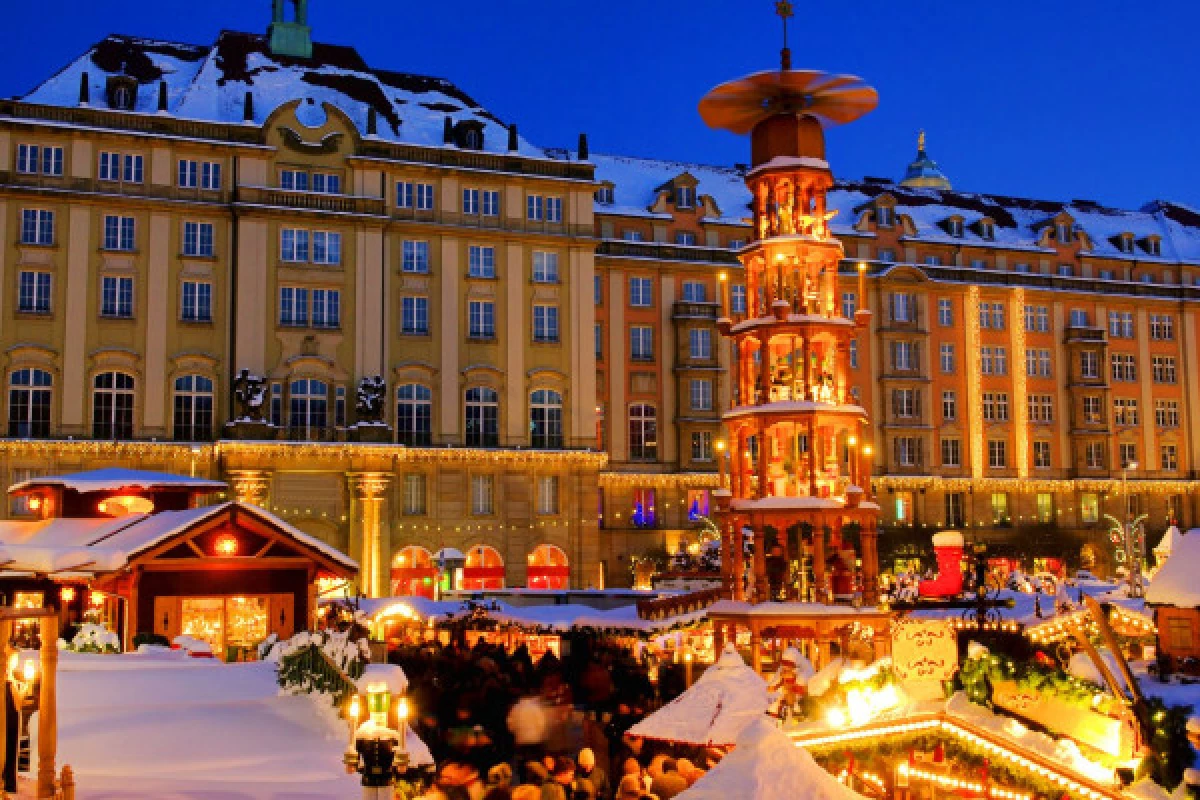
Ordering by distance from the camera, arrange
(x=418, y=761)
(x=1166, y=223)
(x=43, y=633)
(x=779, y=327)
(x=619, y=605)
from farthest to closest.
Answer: (x=1166, y=223) < (x=619, y=605) < (x=779, y=327) < (x=418, y=761) < (x=43, y=633)

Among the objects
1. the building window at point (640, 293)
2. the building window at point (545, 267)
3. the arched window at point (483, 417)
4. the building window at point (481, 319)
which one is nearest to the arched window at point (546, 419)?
the arched window at point (483, 417)

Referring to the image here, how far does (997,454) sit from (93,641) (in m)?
57.6

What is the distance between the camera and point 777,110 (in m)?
33.2

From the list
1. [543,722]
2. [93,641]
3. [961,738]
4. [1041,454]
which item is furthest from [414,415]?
[961,738]

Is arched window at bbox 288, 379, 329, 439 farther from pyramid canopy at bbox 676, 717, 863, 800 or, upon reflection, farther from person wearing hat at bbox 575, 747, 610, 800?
pyramid canopy at bbox 676, 717, 863, 800

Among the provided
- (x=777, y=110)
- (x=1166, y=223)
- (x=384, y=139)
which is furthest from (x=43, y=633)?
(x=1166, y=223)

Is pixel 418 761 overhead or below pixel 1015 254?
below

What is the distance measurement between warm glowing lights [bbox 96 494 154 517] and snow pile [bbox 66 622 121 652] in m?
9.96

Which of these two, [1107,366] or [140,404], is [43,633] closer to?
[140,404]

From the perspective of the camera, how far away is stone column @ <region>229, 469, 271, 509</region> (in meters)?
51.1

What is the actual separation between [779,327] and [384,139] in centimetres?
2894

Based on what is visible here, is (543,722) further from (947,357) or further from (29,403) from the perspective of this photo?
(947,357)

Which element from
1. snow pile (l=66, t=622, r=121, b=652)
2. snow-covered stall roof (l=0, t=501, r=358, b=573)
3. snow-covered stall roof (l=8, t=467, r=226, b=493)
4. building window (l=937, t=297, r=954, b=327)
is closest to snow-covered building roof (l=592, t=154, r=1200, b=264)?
building window (l=937, t=297, r=954, b=327)

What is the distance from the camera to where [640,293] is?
215ft
